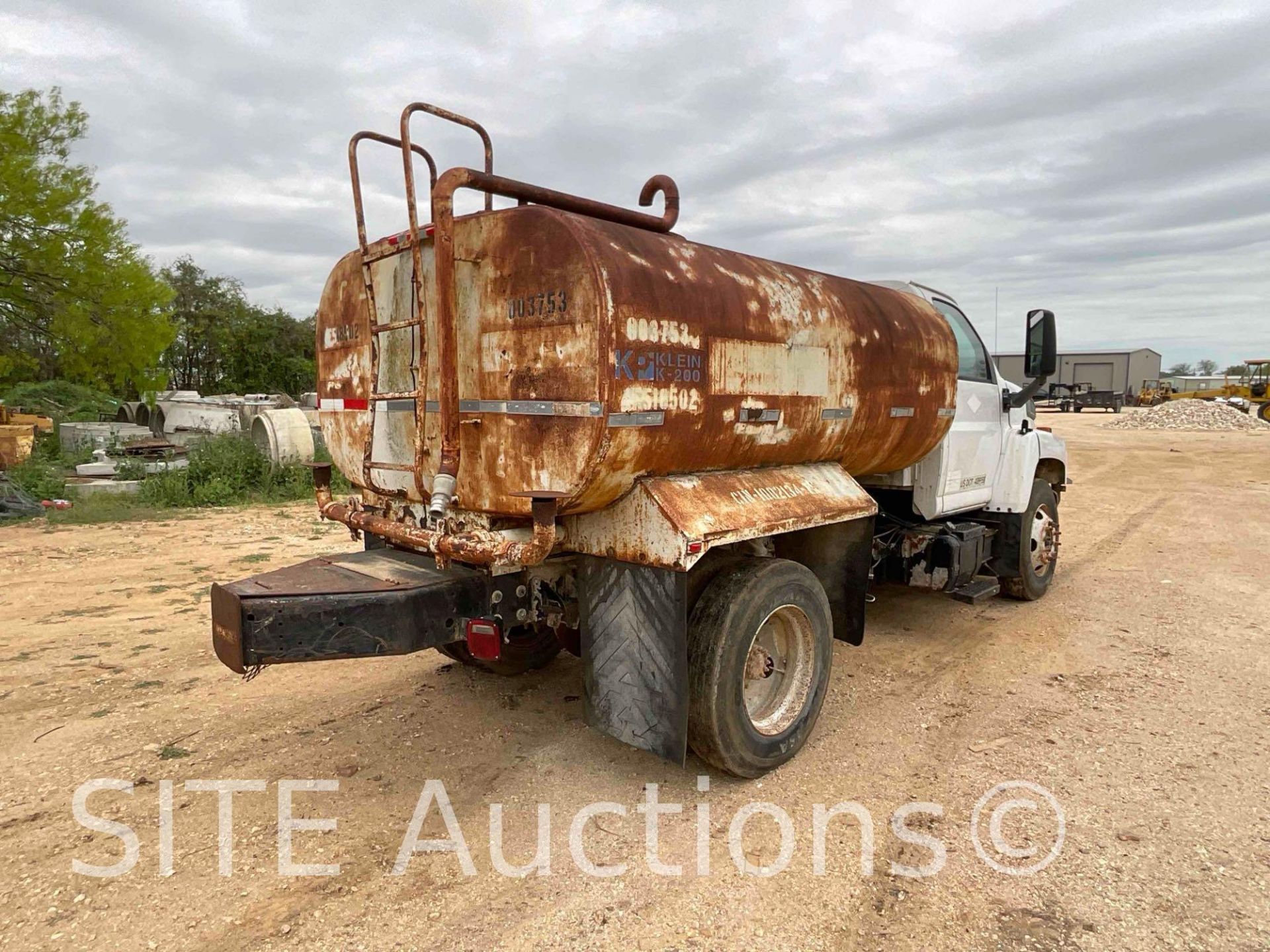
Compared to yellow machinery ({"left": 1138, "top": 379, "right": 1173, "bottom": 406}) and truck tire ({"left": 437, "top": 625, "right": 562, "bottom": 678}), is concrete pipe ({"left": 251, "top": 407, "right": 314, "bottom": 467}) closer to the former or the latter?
truck tire ({"left": 437, "top": 625, "right": 562, "bottom": 678})

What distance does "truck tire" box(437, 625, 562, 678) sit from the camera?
4512 mm

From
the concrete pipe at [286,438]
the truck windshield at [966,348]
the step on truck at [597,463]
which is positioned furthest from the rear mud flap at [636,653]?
the concrete pipe at [286,438]

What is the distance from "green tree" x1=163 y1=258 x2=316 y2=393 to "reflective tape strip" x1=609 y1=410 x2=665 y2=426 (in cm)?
3085

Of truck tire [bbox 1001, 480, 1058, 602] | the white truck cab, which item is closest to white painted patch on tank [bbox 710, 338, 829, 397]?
the white truck cab

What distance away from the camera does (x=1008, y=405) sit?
6250mm

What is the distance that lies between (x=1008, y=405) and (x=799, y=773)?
3761mm

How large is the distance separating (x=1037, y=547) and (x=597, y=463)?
5133 mm

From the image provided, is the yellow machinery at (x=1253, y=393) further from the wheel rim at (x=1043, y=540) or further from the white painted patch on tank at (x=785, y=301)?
the white painted patch on tank at (x=785, y=301)

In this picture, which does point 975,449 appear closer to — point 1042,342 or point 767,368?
point 1042,342

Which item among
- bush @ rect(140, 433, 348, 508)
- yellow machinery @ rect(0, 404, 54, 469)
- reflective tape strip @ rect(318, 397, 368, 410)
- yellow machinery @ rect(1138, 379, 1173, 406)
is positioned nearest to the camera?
reflective tape strip @ rect(318, 397, 368, 410)

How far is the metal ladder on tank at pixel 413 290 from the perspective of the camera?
10.8ft

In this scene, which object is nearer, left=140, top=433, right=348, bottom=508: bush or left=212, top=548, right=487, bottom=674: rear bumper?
left=212, top=548, right=487, bottom=674: rear bumper

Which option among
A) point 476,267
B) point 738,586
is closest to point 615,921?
point 738,586

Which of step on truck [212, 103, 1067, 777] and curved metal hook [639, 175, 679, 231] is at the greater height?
curved metal hook [639, 175, 679, 231]
